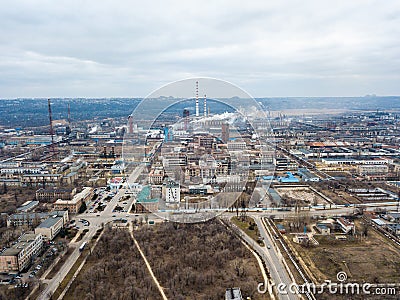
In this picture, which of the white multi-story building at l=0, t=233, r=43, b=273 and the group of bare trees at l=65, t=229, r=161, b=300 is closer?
the group of bare trees at l=65, t=229, r=161, b=300

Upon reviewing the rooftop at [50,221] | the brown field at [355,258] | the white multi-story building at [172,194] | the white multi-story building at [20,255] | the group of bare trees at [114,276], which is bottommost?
the brown field at [355,258]

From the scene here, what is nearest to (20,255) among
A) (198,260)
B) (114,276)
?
(114,276)

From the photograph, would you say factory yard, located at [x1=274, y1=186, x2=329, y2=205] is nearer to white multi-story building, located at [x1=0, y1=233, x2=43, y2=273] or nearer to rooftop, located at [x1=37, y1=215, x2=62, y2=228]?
rooftop, located at [x1=37, y1=215, x2=62, y2=228]

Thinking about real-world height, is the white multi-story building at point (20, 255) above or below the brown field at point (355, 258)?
above

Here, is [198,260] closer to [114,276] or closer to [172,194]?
[114,276]

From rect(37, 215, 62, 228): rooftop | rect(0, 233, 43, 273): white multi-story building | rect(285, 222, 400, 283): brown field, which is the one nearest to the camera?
rect(285, 222, 400, 283): brown field

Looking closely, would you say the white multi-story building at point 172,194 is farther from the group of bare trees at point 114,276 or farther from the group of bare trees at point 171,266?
the group of bare trees at point 114,276

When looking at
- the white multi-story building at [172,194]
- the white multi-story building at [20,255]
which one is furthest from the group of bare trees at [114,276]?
the white multi-story building at [172,194]

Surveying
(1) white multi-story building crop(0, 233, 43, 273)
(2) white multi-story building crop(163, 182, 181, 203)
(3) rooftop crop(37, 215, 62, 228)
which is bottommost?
(1) white multi-story building crop(0, 233, 43, 273)

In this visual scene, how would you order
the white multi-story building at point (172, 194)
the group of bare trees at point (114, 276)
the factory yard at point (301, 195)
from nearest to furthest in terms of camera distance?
the group of bare trees at point (114, 276) → the white multi-story building at point (172, 194) → the factory yard at point (301, 195)

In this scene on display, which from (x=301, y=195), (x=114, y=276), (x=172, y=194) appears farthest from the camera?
(x=301, y=195)

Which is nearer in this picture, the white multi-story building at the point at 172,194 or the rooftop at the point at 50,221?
the rooftop at the point at 50,221

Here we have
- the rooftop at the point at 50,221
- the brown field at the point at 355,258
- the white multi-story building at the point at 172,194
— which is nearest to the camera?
the brown field at the point at 355,258

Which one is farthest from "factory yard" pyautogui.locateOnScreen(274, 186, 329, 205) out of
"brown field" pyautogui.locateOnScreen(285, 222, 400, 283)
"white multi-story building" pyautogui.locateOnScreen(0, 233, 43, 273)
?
"white multi-story building" pyautogui.locateOnScreen(0, 233, 43, 273)
